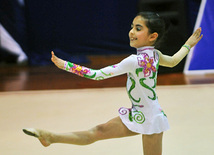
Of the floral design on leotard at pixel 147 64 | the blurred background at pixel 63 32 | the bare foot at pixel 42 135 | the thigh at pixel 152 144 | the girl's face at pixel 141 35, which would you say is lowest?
the blurred background at pixel 63 32

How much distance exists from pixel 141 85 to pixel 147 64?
0.37 ft

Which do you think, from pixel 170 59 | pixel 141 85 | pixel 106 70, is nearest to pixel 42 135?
pixel 106 70

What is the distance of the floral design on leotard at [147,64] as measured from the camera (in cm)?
172

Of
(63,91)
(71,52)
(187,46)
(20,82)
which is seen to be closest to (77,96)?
(63,91)

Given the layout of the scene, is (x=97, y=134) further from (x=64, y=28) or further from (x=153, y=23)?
(x=64, y=28)

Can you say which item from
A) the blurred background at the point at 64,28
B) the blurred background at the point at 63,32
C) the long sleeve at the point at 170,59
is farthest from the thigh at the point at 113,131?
the blurred background at the point at 64,28

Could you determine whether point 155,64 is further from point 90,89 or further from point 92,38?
point 92,38

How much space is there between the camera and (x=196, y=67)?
5.19 metres

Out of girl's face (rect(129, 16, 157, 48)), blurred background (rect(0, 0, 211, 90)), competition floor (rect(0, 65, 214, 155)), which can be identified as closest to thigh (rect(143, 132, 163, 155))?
girl's face (rect(129, 16, 157, 48))

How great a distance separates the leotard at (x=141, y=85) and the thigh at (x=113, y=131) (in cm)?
4

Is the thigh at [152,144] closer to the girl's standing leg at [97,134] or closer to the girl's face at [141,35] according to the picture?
the girl's standing leg at [97,134]

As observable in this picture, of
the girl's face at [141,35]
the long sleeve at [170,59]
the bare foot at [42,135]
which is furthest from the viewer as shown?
the long sleeve at [170,59]

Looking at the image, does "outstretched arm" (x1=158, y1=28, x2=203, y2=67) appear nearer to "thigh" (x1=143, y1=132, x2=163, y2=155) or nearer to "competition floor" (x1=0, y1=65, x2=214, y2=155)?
"thigh" (x1=143, y1=132, x2=163, y2=155)

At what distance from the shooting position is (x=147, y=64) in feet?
5.70
